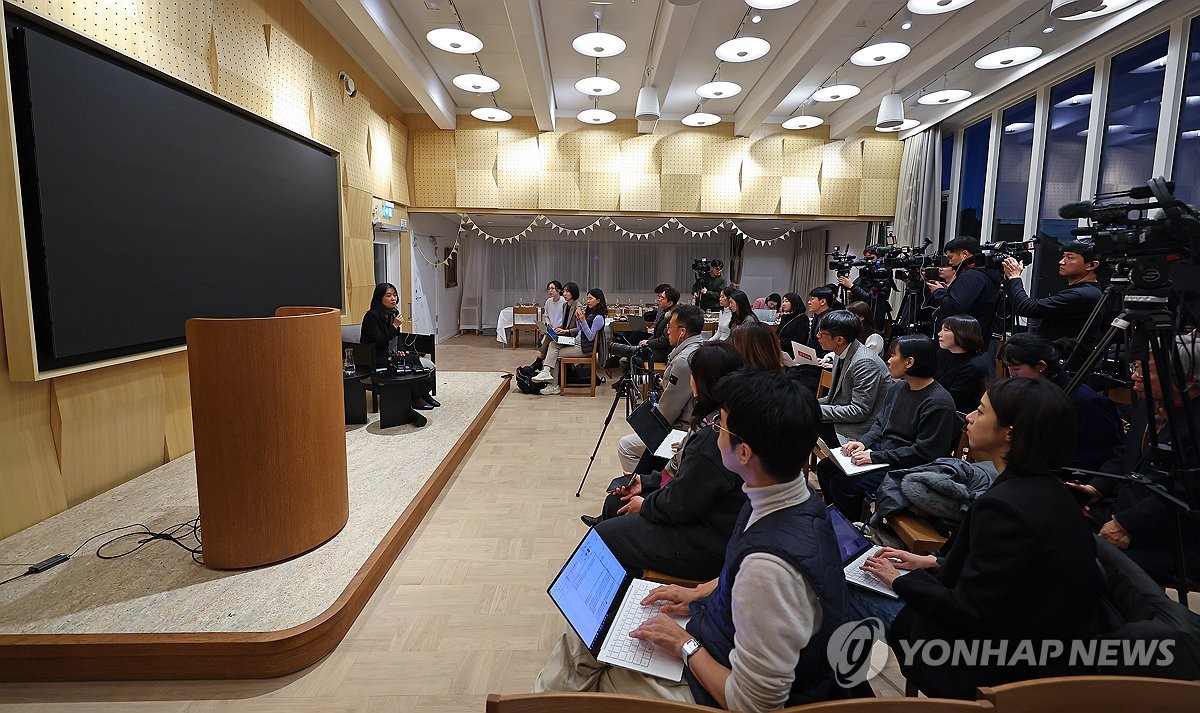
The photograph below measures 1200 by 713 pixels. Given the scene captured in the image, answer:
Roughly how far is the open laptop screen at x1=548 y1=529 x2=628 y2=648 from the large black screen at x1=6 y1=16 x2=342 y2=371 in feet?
8.83

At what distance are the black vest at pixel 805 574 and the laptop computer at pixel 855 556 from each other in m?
0.56

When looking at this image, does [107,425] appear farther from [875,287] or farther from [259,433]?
[875,287]

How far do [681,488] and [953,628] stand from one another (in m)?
0.78

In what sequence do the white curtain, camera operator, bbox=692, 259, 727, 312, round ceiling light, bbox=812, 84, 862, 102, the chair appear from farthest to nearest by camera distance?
the white curtain, the chair, camera operator, bbox=692, 259, 727, 312, round ceiling light, bbox=812, 84, 862, 102

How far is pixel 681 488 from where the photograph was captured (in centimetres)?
183

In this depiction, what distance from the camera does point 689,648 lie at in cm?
127

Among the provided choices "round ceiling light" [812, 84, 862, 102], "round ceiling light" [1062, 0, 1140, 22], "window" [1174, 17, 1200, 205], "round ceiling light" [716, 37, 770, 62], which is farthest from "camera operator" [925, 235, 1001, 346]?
"round ceiling light" [812, 84, 862, 102]

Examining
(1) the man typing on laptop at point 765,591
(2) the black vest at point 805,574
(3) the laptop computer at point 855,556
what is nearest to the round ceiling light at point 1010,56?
(3) the laptop computer at point 855,556

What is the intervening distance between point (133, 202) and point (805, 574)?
3725 millimetres

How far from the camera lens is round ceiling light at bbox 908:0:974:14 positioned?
3984mm

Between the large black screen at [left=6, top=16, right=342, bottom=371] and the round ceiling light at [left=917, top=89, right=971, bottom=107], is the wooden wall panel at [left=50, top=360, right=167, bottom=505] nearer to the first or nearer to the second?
the large black screen at [left=6, top=16, right=342, bottom=371]

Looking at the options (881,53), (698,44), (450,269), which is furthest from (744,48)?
(450,269)

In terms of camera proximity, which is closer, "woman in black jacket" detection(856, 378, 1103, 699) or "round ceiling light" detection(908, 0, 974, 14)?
"woman in black jacket" detection(856, 378, 1103, 699)

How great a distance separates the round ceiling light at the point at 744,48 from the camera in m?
4.66
